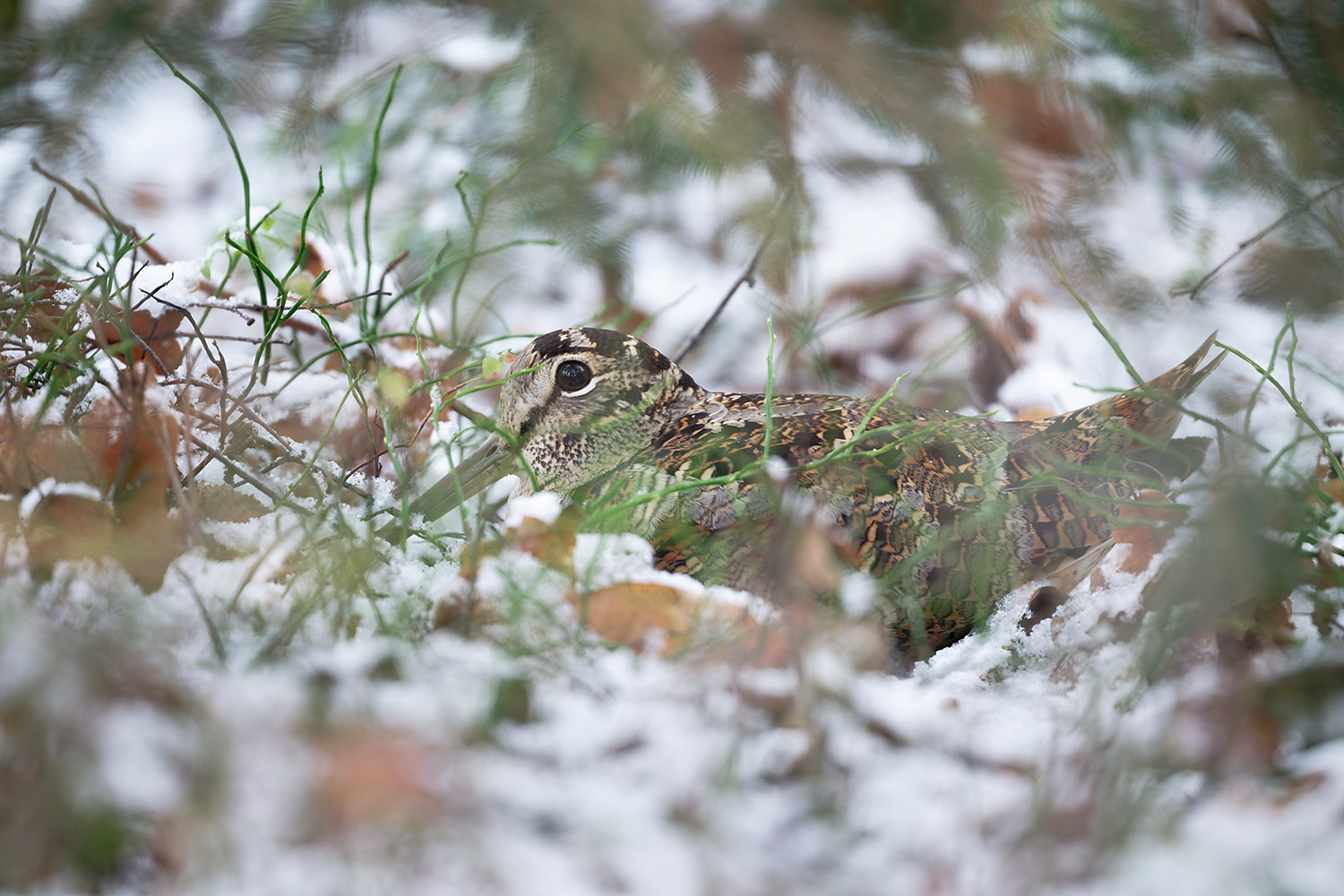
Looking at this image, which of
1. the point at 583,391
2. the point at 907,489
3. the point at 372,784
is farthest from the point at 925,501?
the point at 372,784

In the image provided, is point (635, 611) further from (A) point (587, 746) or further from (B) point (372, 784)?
(B) point (372, 784)

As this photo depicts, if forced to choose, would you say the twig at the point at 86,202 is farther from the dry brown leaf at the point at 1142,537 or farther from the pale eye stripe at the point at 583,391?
the dry brown leaf at the point at 1142,537

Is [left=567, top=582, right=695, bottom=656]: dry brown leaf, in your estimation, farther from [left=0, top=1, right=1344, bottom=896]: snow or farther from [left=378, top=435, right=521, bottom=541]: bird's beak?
[left=378, top=435, right=521, bottom=541]: bird's beak

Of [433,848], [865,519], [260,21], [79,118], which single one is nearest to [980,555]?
[865,519]

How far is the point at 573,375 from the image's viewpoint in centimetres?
185

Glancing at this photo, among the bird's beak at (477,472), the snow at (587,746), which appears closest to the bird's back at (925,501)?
the snow at (587,746)

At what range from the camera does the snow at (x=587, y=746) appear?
70 centimetres

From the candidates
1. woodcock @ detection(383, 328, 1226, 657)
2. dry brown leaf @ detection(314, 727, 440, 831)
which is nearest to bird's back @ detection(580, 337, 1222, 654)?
woodcock @ detection(383, 328, 1226, 657)

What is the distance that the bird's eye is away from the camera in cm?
184

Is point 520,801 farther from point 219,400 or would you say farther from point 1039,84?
point 1039,84

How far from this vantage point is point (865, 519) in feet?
4.68

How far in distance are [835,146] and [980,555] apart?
4.31 feet

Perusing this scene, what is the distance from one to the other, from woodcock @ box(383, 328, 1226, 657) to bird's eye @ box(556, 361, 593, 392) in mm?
180

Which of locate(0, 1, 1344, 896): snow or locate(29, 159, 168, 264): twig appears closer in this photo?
locate(0, 1, 1344, 896): snow
